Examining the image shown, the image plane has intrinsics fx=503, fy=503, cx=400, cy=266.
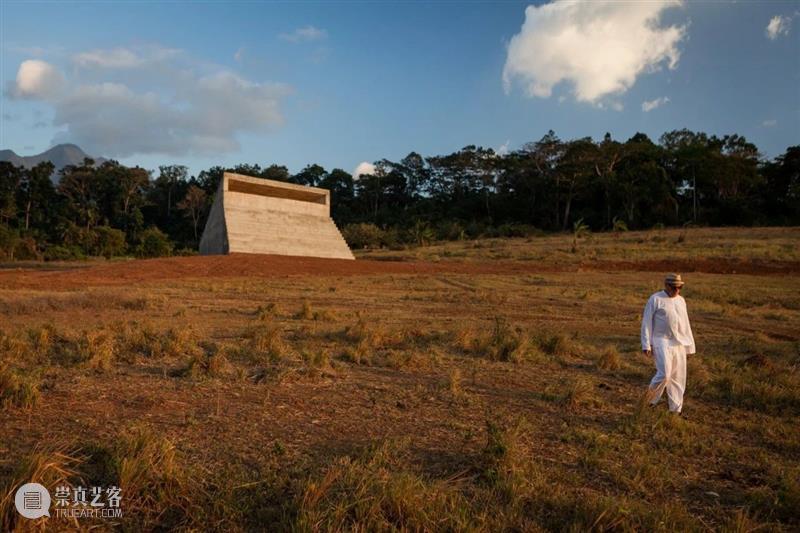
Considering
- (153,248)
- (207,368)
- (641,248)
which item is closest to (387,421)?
(207,368)

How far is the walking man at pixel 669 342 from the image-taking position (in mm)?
5141

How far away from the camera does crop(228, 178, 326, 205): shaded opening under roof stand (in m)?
29.5

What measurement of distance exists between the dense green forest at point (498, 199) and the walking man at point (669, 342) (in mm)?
33767

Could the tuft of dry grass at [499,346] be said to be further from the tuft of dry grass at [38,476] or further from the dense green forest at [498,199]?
the dense green forest at [498,199]

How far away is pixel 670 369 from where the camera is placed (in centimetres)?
516

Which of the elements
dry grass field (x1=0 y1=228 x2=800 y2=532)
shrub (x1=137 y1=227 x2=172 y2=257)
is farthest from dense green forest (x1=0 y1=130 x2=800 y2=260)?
dry grass field (x1=0 y1=228 x2=800 y2=532)

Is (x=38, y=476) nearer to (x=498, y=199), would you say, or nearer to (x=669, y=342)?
(x=669, y=342)

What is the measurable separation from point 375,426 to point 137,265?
19.7 m

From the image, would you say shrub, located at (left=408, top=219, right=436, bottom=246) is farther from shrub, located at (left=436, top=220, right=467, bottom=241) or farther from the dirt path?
the dirt path

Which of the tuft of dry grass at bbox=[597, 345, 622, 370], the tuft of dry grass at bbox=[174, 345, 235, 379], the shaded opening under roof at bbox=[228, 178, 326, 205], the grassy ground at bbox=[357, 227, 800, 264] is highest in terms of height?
the shaded opening under roof at bbox=[228, 178, 326, 205]

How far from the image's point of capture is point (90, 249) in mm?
39594

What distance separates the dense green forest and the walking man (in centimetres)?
3377

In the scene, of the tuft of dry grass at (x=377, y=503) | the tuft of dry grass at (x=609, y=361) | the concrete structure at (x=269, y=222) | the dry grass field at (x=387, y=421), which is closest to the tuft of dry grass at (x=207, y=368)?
the dry grass field at (x=387, y=421)

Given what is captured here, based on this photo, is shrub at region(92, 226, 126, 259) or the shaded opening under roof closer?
the shaded opening under roof
